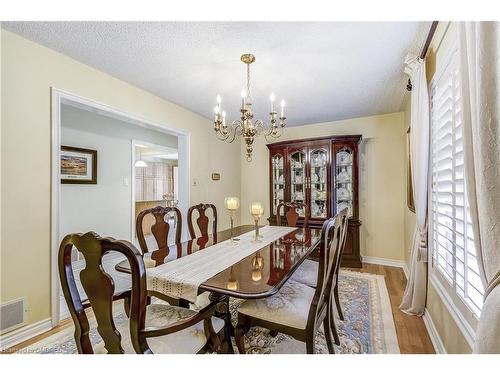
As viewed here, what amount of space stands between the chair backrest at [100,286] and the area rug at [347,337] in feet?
3.54

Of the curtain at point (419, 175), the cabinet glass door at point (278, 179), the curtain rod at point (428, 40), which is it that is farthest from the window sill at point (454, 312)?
the cabinet glass door at point (278, 179)

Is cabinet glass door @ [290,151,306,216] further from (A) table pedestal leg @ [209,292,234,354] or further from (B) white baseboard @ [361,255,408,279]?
(A) table pedestal leg @ [209,292,234,354]

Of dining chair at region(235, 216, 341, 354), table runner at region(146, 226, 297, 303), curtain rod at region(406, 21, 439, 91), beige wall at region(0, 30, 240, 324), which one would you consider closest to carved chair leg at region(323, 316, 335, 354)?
dining chair at region(235, 216, 341, 354)

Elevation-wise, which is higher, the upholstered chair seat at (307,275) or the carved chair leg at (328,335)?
the upholstered chair seat at (307,275)

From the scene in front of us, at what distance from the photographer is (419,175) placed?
2035 mm

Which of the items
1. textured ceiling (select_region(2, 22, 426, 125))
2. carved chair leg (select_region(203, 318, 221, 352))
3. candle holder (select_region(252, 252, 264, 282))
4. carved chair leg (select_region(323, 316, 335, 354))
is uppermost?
textured ceiling (select_region(2, 22, 426, 125))

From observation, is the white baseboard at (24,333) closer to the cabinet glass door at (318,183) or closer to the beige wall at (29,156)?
the beige wall at (29,156)

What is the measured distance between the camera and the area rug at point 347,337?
1.74 meters

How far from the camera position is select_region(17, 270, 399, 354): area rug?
1743 millimetres

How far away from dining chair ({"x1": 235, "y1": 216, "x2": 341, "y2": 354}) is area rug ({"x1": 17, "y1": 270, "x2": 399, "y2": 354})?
0.30 metres
